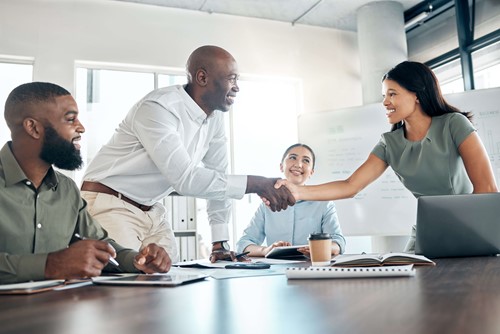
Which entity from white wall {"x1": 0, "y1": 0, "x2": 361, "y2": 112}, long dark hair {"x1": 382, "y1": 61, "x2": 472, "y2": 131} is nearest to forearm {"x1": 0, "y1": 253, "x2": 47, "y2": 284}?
long dark hair {"x1": 382, "y1": 61, "x2": 472, "y2": 131}

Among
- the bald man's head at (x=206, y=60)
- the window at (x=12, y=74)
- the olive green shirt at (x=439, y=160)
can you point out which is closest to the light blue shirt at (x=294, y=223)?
the olive green shirt at (x=439, y=160)

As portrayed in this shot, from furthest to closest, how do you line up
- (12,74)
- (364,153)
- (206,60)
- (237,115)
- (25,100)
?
(237,115) → (364,153) → (12,74) → (206,60) → (25,100)

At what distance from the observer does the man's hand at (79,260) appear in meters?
1.11

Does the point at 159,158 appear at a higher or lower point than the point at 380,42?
lower

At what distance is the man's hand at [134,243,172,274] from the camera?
4.25ft

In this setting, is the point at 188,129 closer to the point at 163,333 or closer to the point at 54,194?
the point at 54,194

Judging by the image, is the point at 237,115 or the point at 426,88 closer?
the point at 426,88

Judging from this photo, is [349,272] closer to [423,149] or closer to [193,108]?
[423,149]

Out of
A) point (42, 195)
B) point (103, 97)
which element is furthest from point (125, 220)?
point (103, 97)

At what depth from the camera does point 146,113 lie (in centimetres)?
208

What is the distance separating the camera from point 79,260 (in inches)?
43.9

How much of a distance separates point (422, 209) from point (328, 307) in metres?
0.91

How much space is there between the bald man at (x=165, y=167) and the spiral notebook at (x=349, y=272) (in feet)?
2.58

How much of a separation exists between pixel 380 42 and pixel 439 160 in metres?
3.00
